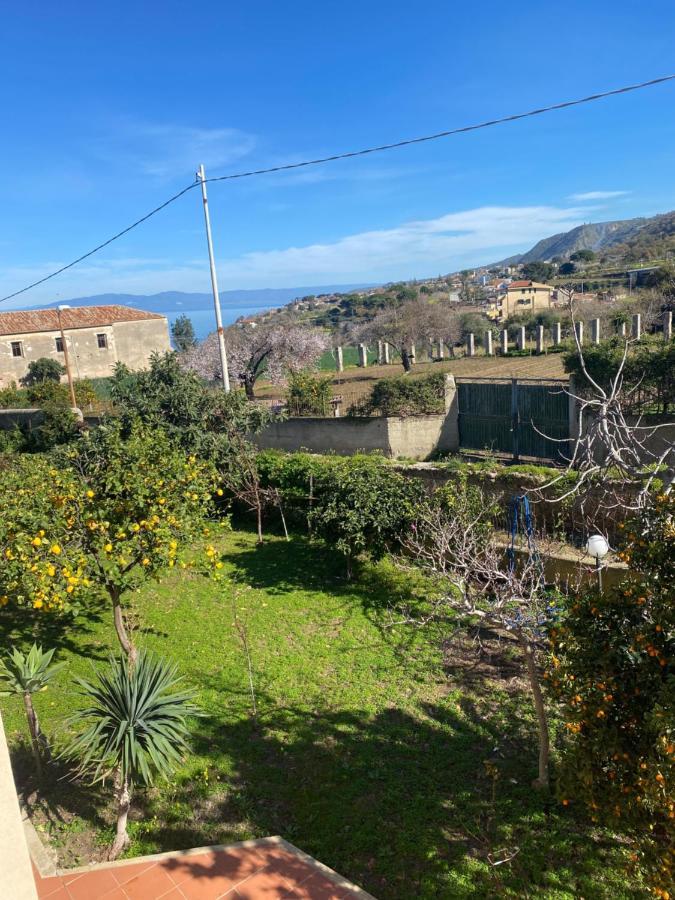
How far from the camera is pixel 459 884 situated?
474cm

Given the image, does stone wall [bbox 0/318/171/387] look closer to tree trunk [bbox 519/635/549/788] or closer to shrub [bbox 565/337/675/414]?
shrub [bbox 565/337/675/414]

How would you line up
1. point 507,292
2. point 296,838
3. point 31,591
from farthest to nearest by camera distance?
point 507,292 → point 31,591 → point 296,838

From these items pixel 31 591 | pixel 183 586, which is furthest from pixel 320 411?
pixel 31 591

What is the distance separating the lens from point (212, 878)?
4.80 meters

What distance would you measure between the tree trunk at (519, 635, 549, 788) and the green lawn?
6.3 inches

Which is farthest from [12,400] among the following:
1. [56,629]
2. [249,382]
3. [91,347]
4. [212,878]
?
[212,878]

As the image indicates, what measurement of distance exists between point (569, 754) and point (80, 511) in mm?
5846

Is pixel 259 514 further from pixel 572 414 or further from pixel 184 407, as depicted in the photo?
pixel 572 414

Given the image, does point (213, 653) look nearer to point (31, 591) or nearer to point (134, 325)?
point (31, 591)

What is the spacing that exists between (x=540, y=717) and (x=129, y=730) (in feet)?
12.1

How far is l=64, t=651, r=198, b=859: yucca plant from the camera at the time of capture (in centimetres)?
521

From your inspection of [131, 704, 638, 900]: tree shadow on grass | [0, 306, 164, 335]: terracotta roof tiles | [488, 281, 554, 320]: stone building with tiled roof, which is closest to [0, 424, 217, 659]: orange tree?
[131, 704, 638, 900]: tree shadow on grass

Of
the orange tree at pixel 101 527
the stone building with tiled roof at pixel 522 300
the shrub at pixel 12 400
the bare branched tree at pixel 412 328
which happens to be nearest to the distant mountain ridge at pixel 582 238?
the stone building with tiled roof at pixel 522 300

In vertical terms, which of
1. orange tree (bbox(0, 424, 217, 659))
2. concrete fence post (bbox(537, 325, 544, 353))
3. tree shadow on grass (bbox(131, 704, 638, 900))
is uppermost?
concrete fence post (bbox(537, 325, 544, 353))
